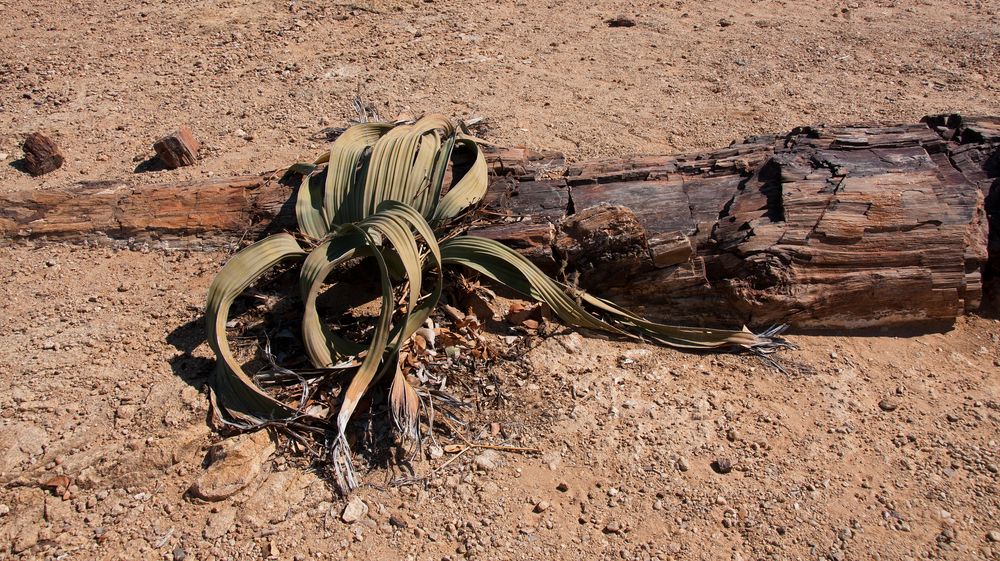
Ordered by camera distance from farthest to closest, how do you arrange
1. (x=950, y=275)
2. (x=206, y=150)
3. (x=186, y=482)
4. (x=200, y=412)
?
(x=206, y=150) → (x=950, y=275) → (x=200, y=412) → (x=186, y=482)

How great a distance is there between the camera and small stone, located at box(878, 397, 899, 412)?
9.07 ft

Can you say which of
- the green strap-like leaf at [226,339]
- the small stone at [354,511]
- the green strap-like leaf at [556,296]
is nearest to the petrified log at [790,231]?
the green strap-like leaf at [556,296]

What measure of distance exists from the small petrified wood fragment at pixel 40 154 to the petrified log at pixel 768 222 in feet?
6.14

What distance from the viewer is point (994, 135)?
3.28 meters

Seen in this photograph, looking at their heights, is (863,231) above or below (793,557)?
above

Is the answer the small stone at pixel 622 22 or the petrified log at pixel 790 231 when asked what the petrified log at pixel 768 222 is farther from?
the small stone at pixel 622 22

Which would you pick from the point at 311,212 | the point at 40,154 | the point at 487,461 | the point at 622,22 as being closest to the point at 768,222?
the point at 487,461

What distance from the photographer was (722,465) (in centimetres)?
254

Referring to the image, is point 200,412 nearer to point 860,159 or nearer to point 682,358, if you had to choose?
point 682,358

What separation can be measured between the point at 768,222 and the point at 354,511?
1897 millimetres

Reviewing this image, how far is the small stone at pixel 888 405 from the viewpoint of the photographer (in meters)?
2.76

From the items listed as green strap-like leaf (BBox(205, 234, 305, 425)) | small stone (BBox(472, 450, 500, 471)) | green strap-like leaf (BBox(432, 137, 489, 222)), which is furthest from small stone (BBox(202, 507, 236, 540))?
green strap-like leaf (BBox(432, 137, 489, 222))

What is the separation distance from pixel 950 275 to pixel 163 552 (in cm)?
296

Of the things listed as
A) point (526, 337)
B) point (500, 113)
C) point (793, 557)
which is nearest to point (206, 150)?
point (500, 113)
